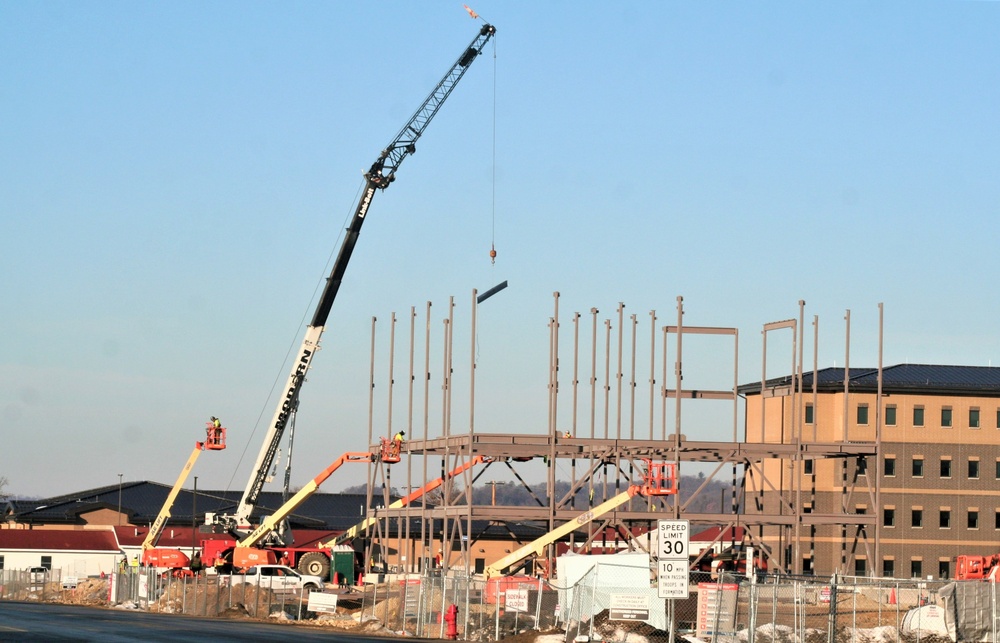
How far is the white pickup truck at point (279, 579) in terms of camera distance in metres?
56.1

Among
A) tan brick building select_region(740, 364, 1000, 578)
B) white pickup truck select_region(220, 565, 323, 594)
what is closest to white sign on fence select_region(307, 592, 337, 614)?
white pickup truck select_region(220, 565, 323, 594)

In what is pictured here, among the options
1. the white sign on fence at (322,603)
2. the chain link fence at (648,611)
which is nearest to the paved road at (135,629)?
the chain link fence at (648,611)

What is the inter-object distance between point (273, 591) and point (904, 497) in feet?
166

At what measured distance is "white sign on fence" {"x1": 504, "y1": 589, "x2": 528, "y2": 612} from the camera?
38156 mm

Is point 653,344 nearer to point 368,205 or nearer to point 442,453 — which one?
point 442,453

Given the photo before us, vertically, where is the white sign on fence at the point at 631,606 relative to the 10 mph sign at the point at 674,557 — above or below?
below

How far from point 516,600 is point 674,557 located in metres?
13.6

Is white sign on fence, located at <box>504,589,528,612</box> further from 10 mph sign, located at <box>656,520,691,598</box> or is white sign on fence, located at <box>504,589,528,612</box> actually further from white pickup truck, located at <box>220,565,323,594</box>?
white pickup truck, located at <box>220,565,323,594</box>

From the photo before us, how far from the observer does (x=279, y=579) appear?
5719 cm

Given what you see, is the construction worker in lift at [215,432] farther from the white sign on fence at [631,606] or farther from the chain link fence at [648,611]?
the white sign on fence at [631,606]

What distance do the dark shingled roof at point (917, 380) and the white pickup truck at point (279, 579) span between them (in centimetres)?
4299

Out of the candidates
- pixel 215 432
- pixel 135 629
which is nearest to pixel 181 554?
pixel 215 432

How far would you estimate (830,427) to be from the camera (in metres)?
92.9

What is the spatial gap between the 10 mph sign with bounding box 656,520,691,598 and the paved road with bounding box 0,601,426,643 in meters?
12.2
